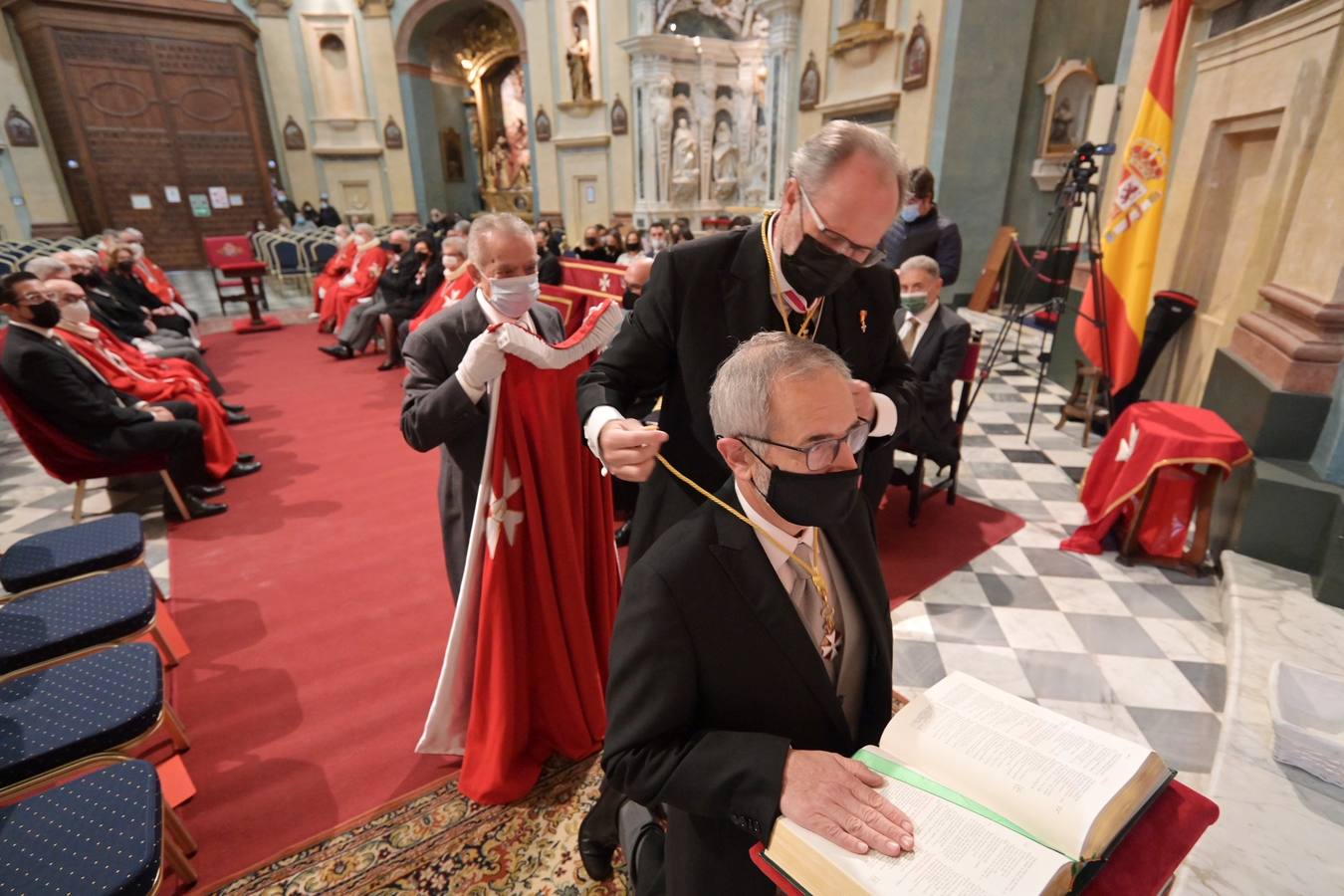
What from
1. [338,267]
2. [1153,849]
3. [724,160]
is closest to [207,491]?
[1153,849]

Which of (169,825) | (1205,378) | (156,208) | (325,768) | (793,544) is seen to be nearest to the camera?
(793,544)

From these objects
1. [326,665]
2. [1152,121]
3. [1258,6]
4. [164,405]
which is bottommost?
[326,665]

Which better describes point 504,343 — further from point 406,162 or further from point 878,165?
point 406,162

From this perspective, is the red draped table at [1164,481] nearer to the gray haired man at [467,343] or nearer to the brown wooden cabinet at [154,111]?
the gray haired man at [467,343]

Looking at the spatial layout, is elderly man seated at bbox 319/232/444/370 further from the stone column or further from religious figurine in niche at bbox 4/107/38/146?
religious figurine in niche at bbox 4/107/38/146

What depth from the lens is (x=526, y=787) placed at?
2.35 m

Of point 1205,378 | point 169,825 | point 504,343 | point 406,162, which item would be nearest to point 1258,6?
point 1205,378

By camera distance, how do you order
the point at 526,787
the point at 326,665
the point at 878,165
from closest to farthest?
the point at 878,165, the point at 526,787, the point at 326,665

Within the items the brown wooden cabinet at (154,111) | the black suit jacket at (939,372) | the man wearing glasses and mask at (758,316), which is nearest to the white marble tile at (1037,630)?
the black suit jacket at (939,372)

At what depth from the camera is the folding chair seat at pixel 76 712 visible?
1812mm

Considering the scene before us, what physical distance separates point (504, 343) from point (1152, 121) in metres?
4.97

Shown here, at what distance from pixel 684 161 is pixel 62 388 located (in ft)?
44.6

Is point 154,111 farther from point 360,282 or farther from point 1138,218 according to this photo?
point 1138,218

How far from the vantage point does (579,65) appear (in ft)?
50.5
